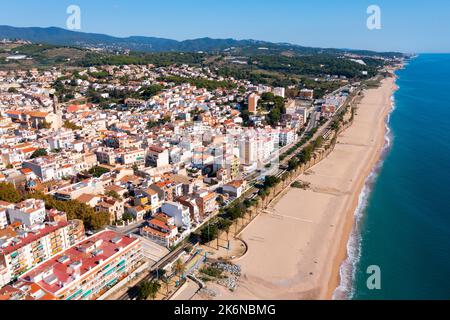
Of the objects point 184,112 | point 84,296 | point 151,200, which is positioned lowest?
point 84,296

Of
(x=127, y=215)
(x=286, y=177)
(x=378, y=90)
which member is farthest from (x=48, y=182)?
(x=378, y=90)

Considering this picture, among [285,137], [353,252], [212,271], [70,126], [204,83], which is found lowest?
[353,252]

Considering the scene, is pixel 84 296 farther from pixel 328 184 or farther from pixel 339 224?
pixel 328 184

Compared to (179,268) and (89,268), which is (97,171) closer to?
(89,268)

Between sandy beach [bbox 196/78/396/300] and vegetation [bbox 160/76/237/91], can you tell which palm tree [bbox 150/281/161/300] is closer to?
sandy beach [bbox 196/78/396/300]

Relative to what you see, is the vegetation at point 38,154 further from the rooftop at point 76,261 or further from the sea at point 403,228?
the sea at point 403,228

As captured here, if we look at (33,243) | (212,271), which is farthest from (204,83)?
(33,243)
